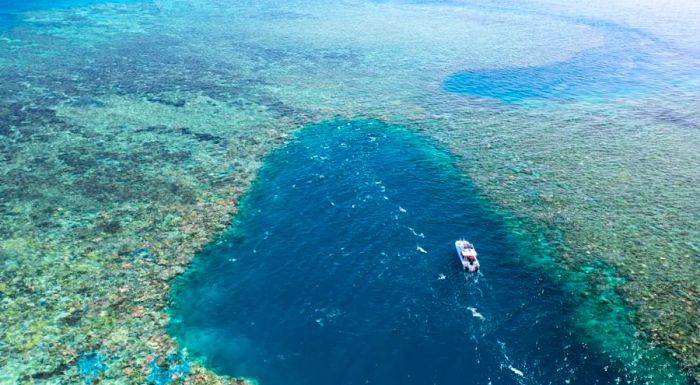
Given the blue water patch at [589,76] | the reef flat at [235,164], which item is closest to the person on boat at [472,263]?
the reef flat at [235,164]

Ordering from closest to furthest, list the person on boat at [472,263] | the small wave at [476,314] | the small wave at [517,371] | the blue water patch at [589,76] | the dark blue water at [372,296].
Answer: the small wave at [517,371] → the dark blue water at [372,296] → the small wave at [476,314] → the person on boat at [472,263] → the blue water patch at [589,76]

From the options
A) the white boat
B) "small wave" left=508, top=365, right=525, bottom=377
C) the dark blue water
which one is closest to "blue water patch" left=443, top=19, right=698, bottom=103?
the dark blue water

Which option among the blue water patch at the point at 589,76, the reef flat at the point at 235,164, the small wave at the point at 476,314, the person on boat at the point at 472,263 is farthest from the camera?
the blue water patch at the point at 589,76

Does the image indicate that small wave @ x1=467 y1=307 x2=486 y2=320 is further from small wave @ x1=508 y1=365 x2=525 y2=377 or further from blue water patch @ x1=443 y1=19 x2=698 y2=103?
blue water patch @ x1=443 y1=19 x2=698 y2=103

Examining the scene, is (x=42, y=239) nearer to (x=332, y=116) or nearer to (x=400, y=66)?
(x=332, y=116)

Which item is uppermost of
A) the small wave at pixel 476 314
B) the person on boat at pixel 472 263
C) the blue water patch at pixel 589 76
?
the blue water patch at pixel 589 76

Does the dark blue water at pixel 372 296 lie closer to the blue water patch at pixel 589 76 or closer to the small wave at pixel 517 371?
the small wave at pixel 517 371

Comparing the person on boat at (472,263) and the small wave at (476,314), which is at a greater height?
the person on boat at (472,263)

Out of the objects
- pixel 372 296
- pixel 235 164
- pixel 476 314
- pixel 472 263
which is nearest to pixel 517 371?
pixel 476 314
